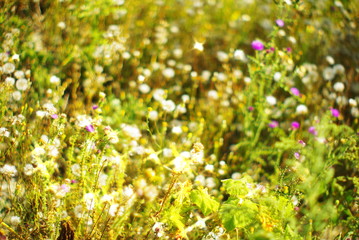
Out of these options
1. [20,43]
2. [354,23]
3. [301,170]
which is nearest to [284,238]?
[301,170]

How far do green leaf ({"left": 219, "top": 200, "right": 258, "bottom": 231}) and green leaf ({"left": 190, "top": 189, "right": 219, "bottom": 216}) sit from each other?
2.2 inches

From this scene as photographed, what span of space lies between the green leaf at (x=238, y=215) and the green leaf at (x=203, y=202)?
57mm

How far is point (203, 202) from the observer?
1.27m

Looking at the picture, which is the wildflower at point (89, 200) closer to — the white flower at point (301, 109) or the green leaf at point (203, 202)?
the green leaf at point (203, 202)

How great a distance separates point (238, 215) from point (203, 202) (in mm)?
139

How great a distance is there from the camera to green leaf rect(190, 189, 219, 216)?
1267 millimetres

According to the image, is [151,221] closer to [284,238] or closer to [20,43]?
[284,238]

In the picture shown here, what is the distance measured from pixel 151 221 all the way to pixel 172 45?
6.72 feet

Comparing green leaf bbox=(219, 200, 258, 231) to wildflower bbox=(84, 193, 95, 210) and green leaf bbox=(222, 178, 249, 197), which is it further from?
wildflower bbox=(84, 193, 95, 210)

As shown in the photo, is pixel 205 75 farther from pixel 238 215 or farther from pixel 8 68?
pixel 238 215

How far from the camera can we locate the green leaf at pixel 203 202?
4.16 ft

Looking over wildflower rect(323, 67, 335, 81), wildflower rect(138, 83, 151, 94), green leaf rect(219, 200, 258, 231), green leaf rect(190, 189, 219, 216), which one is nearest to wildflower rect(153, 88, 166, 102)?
wildflower rect(138, 83, 151, 94)

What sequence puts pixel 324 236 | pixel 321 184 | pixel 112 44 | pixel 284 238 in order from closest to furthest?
1. pixel 284 238
2. pixel 321 184
3. pixel 324 236
4. pixel 112 44

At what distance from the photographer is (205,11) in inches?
143
